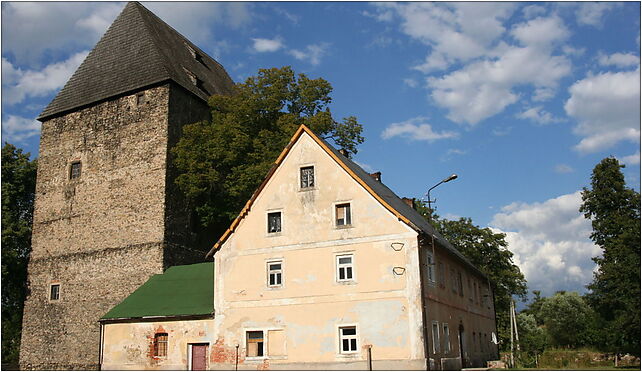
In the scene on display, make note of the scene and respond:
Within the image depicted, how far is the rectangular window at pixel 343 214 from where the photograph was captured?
25.4 meters

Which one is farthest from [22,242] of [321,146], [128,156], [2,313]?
[321,146]

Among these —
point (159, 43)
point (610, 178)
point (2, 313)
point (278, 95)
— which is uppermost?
point (159, 43)

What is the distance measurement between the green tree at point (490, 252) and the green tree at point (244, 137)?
54.0ft

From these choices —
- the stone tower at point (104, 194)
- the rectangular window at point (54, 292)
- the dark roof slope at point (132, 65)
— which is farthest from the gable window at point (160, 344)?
the dark roof slope at point (132, 65)

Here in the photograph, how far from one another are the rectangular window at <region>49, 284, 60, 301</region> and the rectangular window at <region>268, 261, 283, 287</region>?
60.8 feet

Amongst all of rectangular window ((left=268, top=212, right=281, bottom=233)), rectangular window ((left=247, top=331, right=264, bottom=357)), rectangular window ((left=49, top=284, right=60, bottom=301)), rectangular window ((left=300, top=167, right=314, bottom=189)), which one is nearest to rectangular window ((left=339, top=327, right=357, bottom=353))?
rectangular window ((left=247, top=331, right=264, bottom=357))

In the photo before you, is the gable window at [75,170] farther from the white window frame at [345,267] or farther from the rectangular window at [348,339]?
the rectangular window at [348,339]

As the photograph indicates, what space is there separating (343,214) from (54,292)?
72.8 feet

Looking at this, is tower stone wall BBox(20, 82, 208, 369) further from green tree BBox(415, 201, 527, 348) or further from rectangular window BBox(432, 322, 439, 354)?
green tree BBox(415, 201, 527, 348)

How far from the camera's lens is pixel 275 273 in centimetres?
2600

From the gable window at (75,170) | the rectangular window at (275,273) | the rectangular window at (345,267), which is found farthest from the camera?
the gable window at (75,170)

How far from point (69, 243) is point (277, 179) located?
1843cm

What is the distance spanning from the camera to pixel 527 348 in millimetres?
42344

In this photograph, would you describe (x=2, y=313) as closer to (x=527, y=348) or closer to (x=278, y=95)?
(x=278, y=95)
